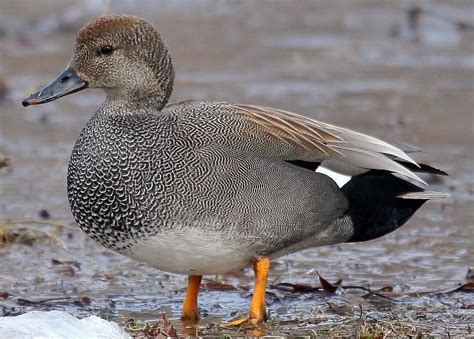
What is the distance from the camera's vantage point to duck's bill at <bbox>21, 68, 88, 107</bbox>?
5.23 meters

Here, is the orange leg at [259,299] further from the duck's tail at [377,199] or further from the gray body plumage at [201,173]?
the duck's tail at [377,199]

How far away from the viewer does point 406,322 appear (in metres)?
4.78

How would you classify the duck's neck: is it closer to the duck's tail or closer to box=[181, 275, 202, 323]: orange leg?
box=[181, 275, 202, 323]: orange leg

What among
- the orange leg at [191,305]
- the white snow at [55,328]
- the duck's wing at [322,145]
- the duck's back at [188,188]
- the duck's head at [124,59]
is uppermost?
the duck's head at [124,59]

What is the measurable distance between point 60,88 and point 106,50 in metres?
0.28

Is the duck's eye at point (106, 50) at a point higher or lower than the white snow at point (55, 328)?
higher

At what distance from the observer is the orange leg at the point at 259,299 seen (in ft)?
16.3

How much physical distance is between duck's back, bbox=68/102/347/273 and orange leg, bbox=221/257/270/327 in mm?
95

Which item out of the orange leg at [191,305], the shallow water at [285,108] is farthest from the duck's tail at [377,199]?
the orange leg at [191,305]

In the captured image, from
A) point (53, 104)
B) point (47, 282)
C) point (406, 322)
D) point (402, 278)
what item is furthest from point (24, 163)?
point (406, 322)

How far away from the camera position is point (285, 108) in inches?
374

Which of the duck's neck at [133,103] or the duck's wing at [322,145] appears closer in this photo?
the duck's wing at [322,145]

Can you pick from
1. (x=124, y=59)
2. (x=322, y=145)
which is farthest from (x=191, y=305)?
(x=124, y=59)

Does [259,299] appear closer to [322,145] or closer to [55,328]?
[322,145]
